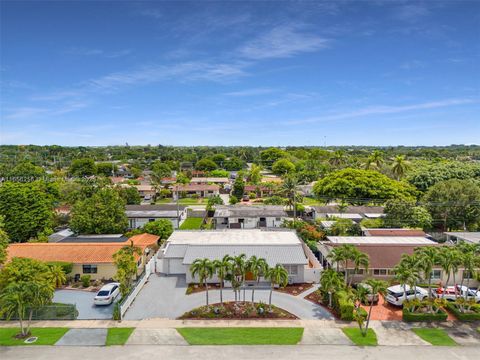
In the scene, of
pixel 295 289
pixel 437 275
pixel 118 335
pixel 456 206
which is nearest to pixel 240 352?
pixel 118 335

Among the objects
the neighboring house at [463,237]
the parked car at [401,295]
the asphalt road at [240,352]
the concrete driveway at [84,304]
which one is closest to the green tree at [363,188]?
the neighboring house at [463,237]

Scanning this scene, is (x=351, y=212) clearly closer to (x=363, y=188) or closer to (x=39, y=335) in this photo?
(x=363, y=188)

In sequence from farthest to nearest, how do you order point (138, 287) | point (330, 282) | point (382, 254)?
point (382, 254), point (138, 287), point (330, 282)

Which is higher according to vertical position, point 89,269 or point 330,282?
point 330,282

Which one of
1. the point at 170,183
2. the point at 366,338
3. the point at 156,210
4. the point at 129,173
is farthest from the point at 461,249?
the point at 129,173

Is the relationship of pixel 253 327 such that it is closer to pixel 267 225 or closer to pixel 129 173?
pixel 267 225

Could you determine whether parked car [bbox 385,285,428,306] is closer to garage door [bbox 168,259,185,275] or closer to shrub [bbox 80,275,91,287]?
garage door [bbox 168,259,185,275]
